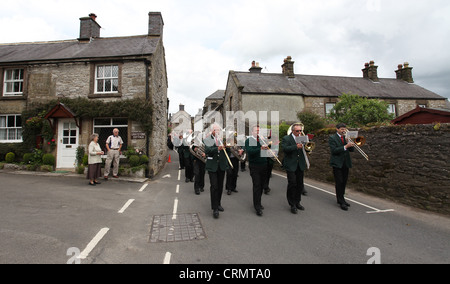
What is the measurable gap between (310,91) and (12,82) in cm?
2156

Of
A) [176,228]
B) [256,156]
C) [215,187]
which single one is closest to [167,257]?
[176,228]

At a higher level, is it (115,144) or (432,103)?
(432,103)

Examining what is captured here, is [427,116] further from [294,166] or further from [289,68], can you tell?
[289,68]

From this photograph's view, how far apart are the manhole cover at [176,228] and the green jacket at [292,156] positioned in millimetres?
2596

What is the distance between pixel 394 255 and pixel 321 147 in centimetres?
709

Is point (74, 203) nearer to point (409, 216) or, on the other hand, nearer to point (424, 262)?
point (424, 262)

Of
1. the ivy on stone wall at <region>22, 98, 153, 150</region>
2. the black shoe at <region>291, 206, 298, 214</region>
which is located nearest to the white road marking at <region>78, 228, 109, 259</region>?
the black shoe at <region>291, 206, 298, 214</region>

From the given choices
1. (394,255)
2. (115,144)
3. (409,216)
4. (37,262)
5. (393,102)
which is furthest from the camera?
(393,102)

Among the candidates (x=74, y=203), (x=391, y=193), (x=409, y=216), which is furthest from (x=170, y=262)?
(x=391, y=193)

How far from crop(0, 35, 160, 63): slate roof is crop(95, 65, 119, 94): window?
0.58m

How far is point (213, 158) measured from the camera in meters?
5.38

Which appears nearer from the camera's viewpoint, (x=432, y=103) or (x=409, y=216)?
(x=409, y=216)

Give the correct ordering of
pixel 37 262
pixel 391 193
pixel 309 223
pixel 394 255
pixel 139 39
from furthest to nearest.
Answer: pixel 139 39 → pixel 391 193 → pixel 309 223 → pixel 394 255 → pixel 37 262

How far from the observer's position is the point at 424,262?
10.7 feet
